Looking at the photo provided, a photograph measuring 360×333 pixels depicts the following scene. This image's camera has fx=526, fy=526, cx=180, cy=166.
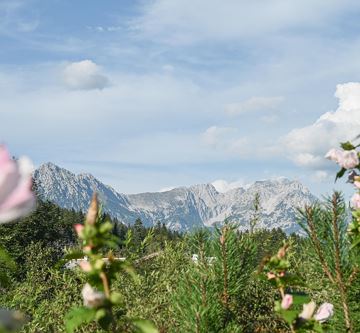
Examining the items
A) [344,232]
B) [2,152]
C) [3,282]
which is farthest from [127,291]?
[2,152]

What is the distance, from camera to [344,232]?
2732 mm

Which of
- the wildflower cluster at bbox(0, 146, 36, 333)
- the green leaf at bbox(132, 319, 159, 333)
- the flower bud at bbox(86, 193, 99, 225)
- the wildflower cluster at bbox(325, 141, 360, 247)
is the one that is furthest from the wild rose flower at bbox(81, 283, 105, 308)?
the wildflower cluster at bbox(325, 141, 360, 247)

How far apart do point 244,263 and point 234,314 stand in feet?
1.18

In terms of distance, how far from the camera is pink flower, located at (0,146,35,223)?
2.77 ft

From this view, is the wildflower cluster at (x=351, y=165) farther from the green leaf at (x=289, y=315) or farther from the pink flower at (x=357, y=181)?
the green leaf at (x=289, y=315)

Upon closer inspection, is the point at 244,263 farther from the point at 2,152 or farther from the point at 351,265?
the point at 2,152

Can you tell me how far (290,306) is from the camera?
2.03 meters

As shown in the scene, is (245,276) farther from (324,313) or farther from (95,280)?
(95,280)

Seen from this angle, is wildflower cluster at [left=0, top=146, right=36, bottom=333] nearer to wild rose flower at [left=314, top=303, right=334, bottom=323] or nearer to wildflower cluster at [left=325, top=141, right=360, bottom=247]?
wild rose flower at [left=314, top=303, right=334, bottom=323]

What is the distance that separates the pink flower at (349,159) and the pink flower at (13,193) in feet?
6.76

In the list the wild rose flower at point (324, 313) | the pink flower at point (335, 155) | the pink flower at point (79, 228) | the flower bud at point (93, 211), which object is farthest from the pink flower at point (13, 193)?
the pink flower at point (335, 155)

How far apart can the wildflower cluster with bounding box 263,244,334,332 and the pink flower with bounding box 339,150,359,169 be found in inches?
29.4

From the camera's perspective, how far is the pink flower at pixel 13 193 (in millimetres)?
845

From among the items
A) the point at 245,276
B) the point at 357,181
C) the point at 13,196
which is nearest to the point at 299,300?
the point at 245,276
